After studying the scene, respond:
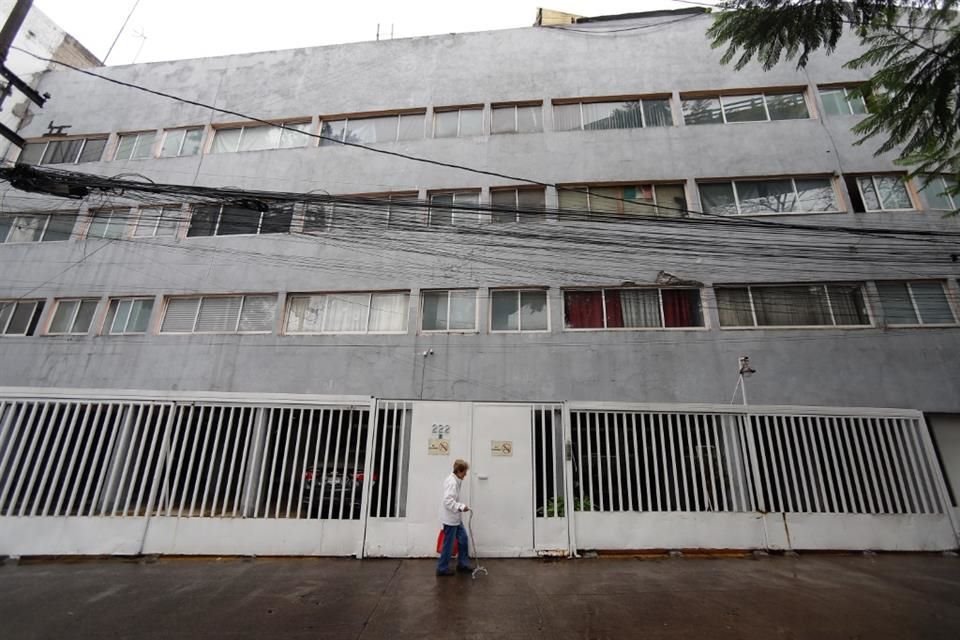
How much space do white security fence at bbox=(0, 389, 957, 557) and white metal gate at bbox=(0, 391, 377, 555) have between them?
3 centimetres

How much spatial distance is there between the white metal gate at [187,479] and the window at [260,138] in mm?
8443

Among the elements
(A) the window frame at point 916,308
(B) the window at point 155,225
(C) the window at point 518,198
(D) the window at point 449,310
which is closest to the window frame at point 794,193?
(A) the window frame at point 916,308

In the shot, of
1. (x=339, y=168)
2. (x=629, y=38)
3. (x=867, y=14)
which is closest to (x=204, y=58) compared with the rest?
(x=339, y=168)

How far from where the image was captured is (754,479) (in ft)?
21.2

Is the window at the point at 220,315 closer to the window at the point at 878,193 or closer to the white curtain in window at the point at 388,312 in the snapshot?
the white curtain in window at the point at 388,312

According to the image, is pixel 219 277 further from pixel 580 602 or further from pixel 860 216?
pixel 860 216

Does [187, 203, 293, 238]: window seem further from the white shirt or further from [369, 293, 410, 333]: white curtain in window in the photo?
the white shirt

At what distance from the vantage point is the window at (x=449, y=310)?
31.6 feet

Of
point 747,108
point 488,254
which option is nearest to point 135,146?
point 488,254

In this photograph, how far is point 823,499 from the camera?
6465mm

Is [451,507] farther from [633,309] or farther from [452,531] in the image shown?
[633,309]

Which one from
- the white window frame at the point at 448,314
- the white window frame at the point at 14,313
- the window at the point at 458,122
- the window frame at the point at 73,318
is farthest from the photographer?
the window at the point at 458,122

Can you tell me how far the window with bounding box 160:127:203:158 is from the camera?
1242cm

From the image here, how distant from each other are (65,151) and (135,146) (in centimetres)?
245
